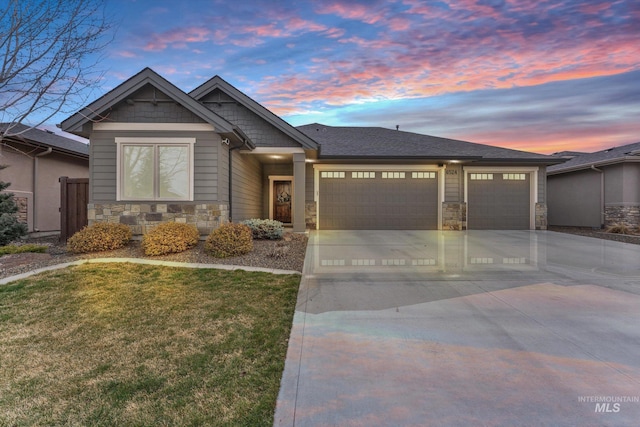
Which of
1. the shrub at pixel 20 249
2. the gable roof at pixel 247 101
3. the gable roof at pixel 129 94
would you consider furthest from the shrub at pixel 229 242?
the gable roof at pixel 247 101

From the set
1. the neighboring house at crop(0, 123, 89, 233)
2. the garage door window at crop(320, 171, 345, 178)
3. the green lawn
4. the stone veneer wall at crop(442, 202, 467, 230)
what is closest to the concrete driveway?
the green lawn

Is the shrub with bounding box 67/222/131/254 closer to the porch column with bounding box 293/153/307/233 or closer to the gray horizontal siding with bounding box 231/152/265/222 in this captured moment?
the gray horizontal siding with bounding box 231/152/265/222

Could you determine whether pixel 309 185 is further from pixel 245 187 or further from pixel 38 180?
pixel 38 180

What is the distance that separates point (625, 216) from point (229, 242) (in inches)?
674

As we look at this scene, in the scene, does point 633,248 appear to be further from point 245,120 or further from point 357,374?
point 245,120

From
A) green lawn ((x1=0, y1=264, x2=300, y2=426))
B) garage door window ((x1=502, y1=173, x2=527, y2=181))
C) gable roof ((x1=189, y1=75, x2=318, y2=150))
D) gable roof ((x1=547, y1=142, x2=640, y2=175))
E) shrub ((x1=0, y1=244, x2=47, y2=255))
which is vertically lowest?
green lawn ((x1=0, y1=264, x2=300, y2=426))

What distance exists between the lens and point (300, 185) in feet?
36.9

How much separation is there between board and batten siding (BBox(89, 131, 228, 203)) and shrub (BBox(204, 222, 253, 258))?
167 cm

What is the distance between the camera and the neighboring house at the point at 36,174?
10.9 m

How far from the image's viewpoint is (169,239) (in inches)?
284

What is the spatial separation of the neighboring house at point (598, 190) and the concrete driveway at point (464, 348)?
11204 mm

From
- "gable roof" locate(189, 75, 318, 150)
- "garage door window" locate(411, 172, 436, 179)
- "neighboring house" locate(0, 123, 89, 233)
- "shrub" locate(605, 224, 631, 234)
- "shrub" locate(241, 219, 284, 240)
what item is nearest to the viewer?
"shrub" locate(241, 219, 284, 240)

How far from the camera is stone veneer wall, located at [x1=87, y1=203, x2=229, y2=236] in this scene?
8.49 metres

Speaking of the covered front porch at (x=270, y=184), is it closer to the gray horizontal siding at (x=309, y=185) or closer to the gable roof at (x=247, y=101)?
the gray horizontal siding at (x=309, y=185)
